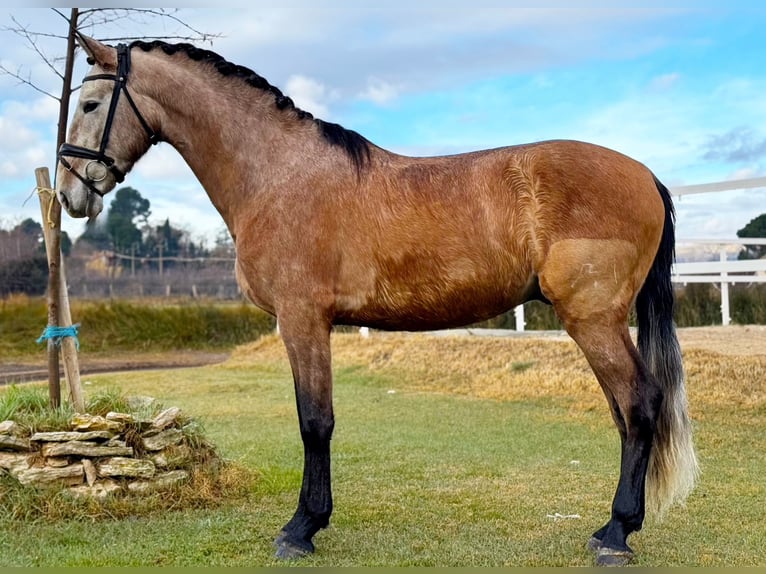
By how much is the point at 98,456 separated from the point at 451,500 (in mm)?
2276

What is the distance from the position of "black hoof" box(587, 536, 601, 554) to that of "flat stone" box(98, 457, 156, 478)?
106 inches

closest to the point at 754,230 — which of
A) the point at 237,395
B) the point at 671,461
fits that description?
the point at 237,395

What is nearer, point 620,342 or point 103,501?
point 620,342

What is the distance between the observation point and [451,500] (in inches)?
192

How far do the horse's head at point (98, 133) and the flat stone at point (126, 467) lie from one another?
164cm

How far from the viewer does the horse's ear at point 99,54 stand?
12.8 ft

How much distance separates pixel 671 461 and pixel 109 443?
3331 mm

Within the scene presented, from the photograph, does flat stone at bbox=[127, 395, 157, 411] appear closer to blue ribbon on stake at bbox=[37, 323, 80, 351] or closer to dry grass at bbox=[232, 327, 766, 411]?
blue ribbon on stake at bbox=[37, 323, 80, 351]

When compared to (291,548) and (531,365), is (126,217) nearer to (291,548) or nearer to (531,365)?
(531,365)

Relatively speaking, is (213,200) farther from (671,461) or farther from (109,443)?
(671,461)

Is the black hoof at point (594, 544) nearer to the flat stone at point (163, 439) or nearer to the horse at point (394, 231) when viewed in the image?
the horse at point (394, 231)

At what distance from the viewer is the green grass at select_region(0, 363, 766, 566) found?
12.2 feet

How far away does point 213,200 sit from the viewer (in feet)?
13.5

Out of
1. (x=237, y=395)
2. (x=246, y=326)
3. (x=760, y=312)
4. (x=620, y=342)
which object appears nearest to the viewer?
(x=620, y=342)
